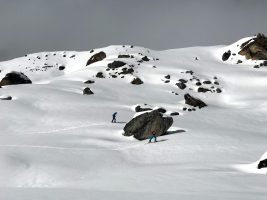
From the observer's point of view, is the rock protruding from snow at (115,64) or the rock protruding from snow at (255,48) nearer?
the rock protruding from snow at (115,64)

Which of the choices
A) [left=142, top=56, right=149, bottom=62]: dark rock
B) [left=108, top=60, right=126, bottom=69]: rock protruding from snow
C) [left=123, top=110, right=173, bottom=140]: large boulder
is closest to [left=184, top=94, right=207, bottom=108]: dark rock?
[left=123, top=110, right=173, bottom=140]: large boulder

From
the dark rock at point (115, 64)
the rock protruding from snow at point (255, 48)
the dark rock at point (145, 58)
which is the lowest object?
the dark rock at point (115, 64)

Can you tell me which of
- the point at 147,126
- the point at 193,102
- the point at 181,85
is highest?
the point at 181,85

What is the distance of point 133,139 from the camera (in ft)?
117

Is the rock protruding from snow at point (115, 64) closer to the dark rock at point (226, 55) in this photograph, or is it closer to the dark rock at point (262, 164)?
the dark rock at point (226, 55)

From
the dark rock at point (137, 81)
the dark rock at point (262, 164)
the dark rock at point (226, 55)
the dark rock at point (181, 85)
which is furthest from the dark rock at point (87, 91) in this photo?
the dark rock at point (226, 55)

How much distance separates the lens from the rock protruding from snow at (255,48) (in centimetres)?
9169

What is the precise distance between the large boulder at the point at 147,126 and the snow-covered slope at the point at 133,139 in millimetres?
871

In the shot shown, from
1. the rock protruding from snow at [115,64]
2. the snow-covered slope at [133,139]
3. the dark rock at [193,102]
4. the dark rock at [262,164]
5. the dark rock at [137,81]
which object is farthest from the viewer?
the rock protruding from snow at [115,64]

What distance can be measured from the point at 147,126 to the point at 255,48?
65.9 metres

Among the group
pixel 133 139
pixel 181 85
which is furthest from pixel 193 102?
pixel 133 139

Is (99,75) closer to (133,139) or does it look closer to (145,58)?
(145,58)

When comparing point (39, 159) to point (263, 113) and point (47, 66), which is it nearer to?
point (263, 113)

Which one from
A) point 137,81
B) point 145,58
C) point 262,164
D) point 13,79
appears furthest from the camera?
point 145,58
